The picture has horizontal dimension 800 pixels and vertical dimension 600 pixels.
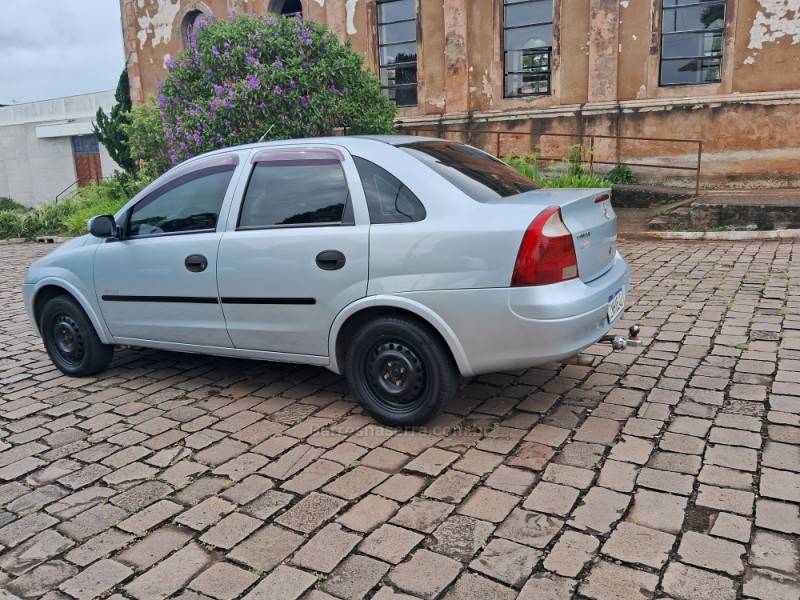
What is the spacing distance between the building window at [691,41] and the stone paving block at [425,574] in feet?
42.0

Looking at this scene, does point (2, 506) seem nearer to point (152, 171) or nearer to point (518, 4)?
point (152, 171)

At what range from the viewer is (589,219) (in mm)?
3859

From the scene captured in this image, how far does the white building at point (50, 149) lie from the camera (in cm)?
2709

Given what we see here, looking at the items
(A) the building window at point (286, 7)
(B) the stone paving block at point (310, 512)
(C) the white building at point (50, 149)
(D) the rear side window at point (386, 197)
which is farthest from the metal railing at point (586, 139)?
(C) the white building at point (50, 149)

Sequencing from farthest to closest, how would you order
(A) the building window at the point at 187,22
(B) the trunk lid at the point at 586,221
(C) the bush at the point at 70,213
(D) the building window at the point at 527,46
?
(A) the building window at the point at 187,22, (C) the bush at the point at 70,213, (D) the building window at the point at 527,46, (B) the trunk lid at the point at 586,221

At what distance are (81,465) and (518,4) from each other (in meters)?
13.6

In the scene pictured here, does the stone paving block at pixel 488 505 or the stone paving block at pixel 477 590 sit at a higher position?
the stone paving block at pixel 488 505

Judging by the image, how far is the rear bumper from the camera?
3.44 m

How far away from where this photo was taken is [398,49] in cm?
1594

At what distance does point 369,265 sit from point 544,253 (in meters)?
0.97

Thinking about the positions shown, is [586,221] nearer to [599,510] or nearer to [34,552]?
[599,510]

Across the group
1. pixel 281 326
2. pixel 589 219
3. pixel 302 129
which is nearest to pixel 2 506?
pixel 281 326

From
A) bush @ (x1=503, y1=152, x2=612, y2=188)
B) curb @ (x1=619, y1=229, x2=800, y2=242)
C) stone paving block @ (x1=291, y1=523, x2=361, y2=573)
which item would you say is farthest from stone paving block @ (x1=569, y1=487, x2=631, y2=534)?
bush @ (x1=503, y1=152, x2=612, y2=188)

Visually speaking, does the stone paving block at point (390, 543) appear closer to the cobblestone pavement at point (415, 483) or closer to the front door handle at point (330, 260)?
the cobblestone pavement at point (415, 483)
